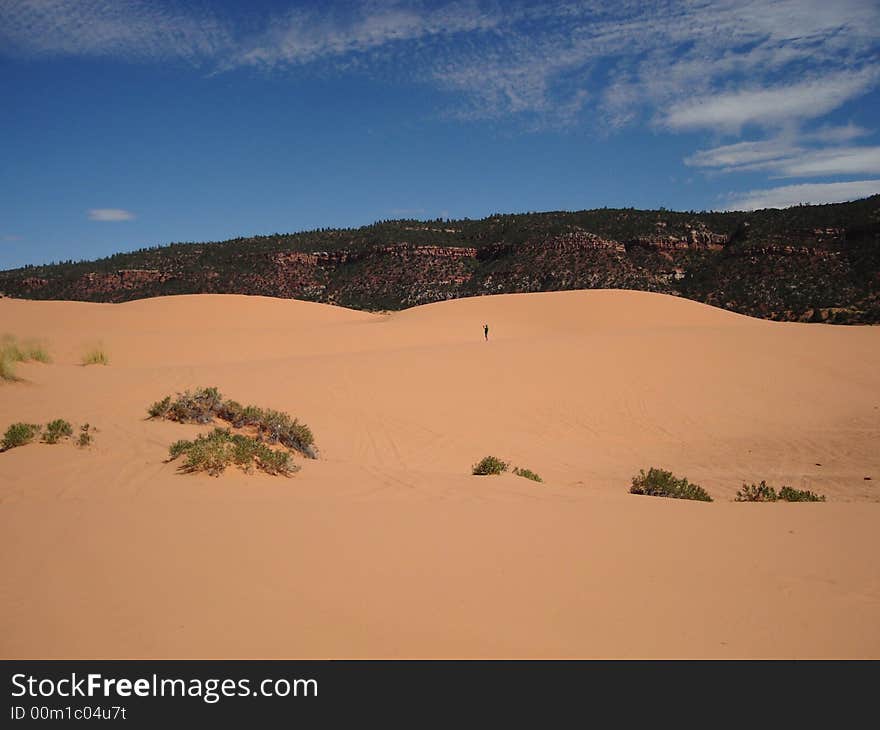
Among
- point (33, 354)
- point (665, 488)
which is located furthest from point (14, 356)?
point (665, 488)

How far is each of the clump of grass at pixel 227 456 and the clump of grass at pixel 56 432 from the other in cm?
151

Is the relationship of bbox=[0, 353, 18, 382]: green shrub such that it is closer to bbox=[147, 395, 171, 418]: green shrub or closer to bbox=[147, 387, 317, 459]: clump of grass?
bbox=[147, 387, 317, 459]: clump of grass

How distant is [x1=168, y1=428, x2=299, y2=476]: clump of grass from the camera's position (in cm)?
617

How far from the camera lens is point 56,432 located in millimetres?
7180

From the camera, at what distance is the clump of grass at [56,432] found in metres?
7.08

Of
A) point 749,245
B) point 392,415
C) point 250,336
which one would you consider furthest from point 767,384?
point 749,245

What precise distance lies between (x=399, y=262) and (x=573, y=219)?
2249 cm

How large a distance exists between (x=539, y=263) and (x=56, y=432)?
183 ft

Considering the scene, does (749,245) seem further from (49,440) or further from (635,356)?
(49,440)

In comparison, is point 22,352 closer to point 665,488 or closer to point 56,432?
point 56,432

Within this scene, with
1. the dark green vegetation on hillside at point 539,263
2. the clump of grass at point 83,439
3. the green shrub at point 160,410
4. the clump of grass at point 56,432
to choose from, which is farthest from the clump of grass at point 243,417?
the dark green vegetation on hillside at point 539,263

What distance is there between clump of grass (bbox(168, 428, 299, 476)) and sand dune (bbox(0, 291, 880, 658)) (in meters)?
0.19
